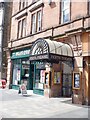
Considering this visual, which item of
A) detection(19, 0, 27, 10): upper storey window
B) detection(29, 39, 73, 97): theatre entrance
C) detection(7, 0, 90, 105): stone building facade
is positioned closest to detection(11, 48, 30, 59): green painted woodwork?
detection(7, 0, 90, 105): stone building facade

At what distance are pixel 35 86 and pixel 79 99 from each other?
20.2ft

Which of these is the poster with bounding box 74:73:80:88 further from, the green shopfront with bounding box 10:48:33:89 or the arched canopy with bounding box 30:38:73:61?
the green shopfront with bounding box 10:48:33:89

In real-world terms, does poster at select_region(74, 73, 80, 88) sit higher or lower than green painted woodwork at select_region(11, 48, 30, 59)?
lower

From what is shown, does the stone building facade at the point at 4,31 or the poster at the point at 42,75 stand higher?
the stone building facade at the point at 4,31

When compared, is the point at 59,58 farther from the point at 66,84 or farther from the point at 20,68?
the point at 20,68

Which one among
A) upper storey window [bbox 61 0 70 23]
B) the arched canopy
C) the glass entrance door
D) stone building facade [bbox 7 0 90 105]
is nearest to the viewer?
stone building facade [bbox 7 0 90 105]

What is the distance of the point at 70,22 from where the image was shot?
14789 millimetres

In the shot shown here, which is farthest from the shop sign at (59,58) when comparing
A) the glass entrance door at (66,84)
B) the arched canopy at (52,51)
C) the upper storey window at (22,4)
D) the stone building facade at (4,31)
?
the stone building facade at (4,31)

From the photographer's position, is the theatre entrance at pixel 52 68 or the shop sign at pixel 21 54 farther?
the shop sign at pixel 21 54

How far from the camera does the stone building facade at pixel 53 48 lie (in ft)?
43.3

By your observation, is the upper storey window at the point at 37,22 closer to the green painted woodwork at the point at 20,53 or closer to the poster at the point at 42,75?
the green painted woodwork at the point at 20,53

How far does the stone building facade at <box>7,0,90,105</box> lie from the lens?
1321 centimetres

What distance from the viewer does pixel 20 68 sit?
856 inches

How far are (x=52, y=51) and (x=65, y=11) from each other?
4325 mm
